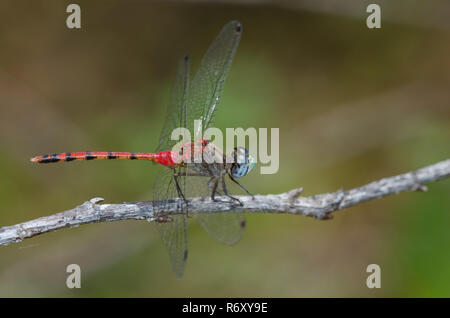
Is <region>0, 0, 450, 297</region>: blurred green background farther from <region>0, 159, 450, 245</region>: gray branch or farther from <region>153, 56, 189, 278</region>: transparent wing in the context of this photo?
<region>0, 159, 450, 245</region>: gray branch

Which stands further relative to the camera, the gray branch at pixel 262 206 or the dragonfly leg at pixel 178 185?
the dragonfly leg at pixel 178 185

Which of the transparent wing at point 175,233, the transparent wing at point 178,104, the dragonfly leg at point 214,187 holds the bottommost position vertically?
the transparent wing at point 175,233

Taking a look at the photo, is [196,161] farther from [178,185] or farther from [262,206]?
[262,206]

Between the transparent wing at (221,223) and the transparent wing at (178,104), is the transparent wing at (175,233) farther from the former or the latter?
the transparent wing at (178,104)

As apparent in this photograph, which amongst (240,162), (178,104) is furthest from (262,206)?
(178,104)

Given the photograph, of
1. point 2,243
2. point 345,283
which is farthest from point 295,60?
point 2,243

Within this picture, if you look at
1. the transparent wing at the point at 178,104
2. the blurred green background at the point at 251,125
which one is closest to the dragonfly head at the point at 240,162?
the transparent wing at the point at 178,104

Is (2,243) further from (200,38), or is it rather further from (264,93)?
(200,38)

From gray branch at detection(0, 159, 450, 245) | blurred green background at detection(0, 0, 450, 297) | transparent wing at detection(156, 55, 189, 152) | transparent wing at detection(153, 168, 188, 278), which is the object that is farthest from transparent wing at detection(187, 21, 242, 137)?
blurred green background at detection(0, 0, 450, 297)
